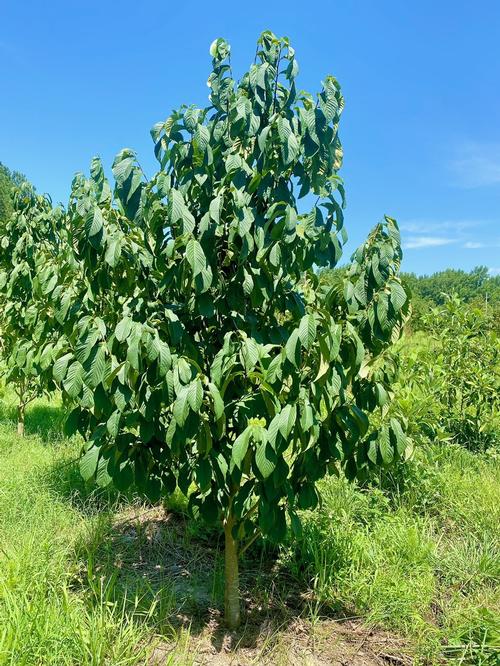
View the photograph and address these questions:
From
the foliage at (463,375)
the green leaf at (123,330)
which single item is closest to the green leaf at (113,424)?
the green leaf at (123,330)

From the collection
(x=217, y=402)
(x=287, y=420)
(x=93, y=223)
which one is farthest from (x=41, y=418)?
(x=287, y=420)

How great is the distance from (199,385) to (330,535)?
194 centimetres

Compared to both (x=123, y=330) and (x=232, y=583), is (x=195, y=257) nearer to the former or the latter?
(x=123, y=330)

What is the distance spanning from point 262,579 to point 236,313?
1.75m

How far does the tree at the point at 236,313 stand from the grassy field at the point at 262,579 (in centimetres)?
71

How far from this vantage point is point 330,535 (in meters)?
3.08

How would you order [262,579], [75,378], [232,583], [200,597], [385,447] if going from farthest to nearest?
[262,579] → [200,597] → [232,583] → [385,447] → [75,378]

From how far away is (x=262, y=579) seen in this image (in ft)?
9.47

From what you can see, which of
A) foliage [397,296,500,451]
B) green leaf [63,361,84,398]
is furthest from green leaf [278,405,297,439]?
foliage [397,296,500,451]

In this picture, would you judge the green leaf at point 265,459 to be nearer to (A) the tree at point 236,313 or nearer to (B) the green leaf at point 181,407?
(A) the tree at point 236,313

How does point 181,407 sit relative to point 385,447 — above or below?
above

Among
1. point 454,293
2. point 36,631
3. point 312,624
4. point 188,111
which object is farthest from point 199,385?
point 454,293

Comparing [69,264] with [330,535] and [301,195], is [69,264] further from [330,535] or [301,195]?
[330,535]

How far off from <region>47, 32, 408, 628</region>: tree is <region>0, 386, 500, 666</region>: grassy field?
2.33 feet
